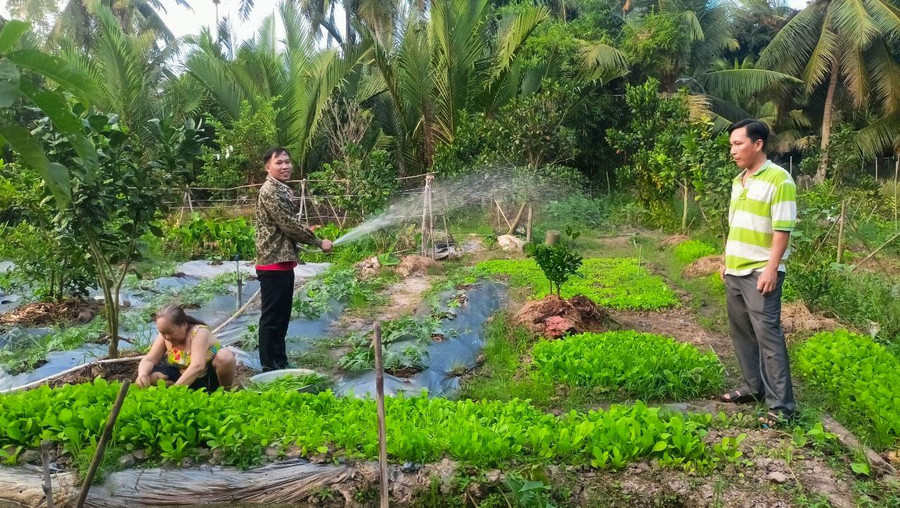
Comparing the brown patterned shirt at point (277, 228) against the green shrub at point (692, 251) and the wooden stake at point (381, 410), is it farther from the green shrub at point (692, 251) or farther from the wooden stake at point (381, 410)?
the green shrub at point (692, 251)

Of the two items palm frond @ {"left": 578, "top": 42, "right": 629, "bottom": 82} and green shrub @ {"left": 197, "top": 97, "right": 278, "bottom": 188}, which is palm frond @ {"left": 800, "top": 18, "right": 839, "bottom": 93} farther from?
green shrub @ {"left": 197, "top": 97, "right": 278, "bottom": 188}

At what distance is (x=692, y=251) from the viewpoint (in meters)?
10.6

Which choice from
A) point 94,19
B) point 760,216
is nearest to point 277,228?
point 760,216

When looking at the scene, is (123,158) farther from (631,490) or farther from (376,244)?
(376,244)

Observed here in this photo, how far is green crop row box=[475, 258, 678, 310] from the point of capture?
24.8 ft

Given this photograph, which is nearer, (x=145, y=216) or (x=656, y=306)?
(x=145, y=216)

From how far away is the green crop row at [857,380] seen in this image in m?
3.69

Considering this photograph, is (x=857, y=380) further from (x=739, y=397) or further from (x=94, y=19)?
(x=94, y=19)

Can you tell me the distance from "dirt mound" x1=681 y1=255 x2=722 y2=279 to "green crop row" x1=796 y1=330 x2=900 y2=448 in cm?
409

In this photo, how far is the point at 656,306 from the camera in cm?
745

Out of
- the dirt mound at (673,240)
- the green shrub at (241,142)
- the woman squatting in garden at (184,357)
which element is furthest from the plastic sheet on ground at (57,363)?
the green shrub at (241,142)

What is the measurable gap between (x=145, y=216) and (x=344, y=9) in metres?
26.0

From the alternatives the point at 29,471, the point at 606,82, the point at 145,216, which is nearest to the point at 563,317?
the point at 145,216

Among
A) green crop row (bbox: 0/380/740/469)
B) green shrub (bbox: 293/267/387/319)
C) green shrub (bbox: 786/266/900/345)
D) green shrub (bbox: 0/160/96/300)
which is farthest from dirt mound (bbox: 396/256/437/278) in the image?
green crop row (bbox: 0/380/740/469)
